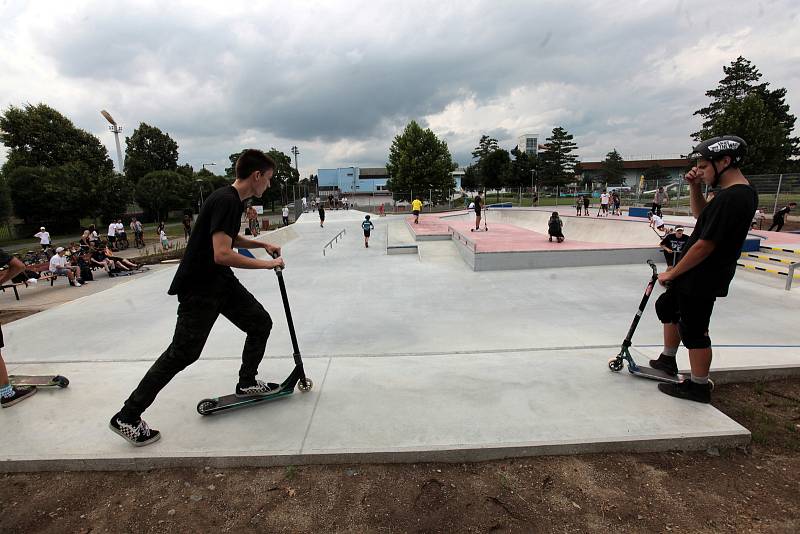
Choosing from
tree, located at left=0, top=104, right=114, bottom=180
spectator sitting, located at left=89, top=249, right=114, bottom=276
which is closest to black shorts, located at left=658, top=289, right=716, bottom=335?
A: spectator sitting, located at left=89, top=249, right=114, bottom=276

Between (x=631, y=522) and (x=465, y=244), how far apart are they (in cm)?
935

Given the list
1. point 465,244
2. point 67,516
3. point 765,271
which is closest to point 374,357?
point 67,516

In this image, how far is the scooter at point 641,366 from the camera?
3.16m

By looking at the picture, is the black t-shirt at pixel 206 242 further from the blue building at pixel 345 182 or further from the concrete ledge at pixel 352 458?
the blue building at pixel 345 182

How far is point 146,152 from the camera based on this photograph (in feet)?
198

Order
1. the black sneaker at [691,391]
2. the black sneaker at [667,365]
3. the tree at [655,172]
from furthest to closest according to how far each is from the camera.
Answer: the tree at [655,172] → the black sneaker at [667,365] → the black sneaker at [691,391]

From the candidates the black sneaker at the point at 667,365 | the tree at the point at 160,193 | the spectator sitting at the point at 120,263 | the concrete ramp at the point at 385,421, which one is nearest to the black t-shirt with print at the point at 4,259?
the concrete ramp at the point at 385,421

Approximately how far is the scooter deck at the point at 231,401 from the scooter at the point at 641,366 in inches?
117

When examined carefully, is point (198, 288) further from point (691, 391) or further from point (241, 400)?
point (691, 391)

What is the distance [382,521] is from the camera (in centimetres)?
202

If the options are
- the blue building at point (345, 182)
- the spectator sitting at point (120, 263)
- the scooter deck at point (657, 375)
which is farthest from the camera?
the blue building at point (345, 182)

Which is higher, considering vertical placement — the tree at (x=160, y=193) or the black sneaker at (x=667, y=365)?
the tree at (x=160, y=193)

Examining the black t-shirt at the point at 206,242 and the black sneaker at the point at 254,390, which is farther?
the black sneaker at the point at 254,390

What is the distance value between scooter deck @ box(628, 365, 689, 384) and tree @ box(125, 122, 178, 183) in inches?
2763
